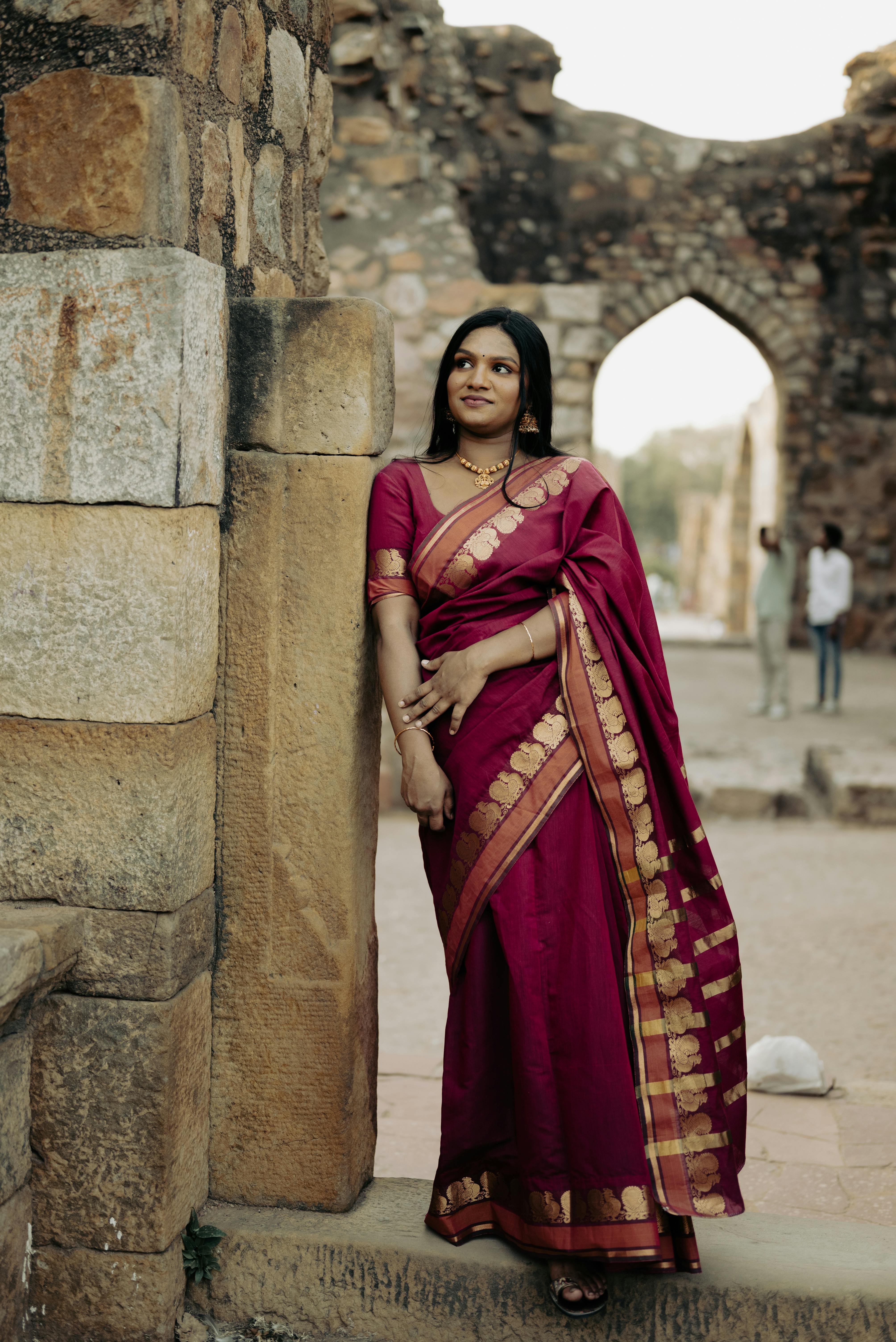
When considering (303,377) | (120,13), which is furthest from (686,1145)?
(120,13)

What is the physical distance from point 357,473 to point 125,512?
391 millimetres

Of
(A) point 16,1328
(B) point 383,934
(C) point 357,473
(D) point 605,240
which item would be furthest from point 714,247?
(A) point 16,1328

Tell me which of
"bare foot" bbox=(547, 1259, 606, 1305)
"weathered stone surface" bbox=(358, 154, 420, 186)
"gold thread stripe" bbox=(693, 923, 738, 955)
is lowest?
"bare foot" bbox=(547, 1259, 606, 1305)

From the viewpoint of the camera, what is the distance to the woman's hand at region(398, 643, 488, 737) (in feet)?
6.05

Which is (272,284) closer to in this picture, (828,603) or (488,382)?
(488,382)

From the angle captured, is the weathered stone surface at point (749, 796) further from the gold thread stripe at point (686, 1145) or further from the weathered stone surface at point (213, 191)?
the weathered stone surface at point (213, 191)

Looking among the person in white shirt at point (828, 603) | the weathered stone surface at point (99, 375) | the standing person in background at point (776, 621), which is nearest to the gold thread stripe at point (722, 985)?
the weathered stone surface at point (99, 375)

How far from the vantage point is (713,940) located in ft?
6.29

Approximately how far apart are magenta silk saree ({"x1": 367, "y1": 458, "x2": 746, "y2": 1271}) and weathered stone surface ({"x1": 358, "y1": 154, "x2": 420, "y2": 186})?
489 cm

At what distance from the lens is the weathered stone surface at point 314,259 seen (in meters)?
2.39

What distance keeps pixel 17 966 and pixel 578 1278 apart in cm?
98

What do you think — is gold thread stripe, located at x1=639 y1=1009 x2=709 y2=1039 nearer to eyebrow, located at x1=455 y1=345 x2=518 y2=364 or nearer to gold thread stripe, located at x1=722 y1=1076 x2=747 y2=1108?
gold thread stripe, located at x1=722 y1=1076 x2=747 y2=1108

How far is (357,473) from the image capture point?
6.31ft

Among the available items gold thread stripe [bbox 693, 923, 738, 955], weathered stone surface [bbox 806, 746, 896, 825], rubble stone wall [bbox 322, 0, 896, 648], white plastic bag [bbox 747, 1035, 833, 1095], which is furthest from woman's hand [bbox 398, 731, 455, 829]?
rubble stone wall [bbox 322, 0, 896, 648]
